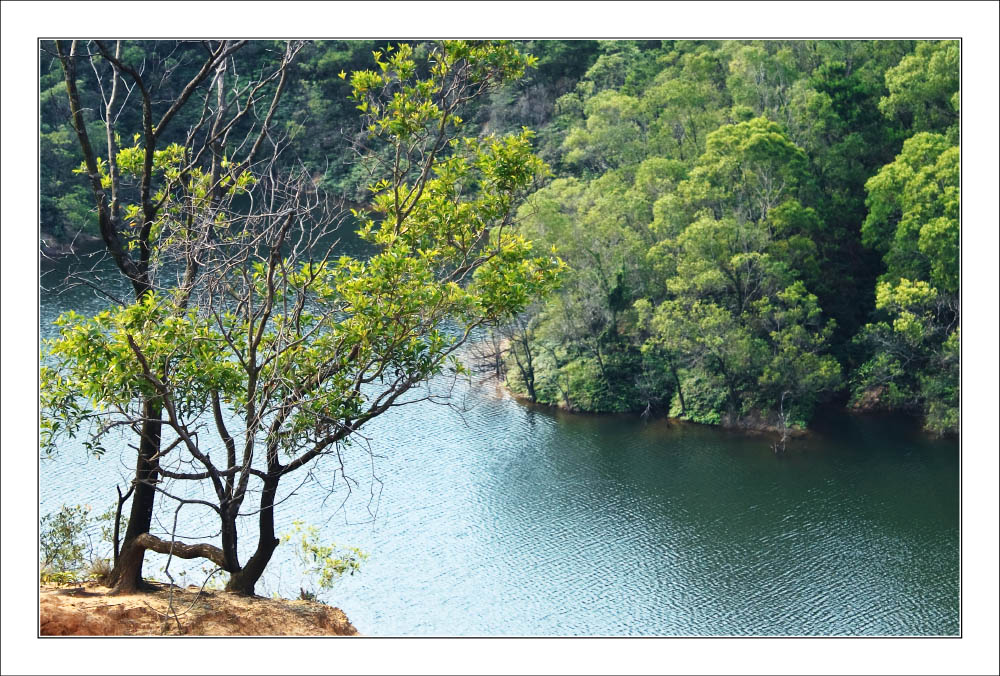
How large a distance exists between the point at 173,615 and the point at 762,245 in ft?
51.7

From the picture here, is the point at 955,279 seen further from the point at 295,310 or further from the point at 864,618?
the point at 295,310

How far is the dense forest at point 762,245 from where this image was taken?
22484mm

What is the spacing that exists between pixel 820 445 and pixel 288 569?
1064 cm

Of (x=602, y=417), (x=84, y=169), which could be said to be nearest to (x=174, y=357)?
(x=84, y=169)

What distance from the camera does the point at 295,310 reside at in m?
9.87

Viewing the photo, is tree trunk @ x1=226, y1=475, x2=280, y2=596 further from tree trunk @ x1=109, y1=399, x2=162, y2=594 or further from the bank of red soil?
tree trunk @ x1=109, y1=399, x2=162, y2=594

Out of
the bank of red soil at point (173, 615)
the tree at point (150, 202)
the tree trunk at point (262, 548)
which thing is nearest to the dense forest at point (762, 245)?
the tree at point (150, 202)

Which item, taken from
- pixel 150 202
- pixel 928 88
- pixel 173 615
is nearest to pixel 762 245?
pixel 928 88

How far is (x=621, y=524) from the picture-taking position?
62.3ft

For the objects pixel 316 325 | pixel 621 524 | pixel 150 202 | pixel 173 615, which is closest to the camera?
pixel 173 615

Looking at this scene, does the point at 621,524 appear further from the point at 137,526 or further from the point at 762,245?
the point at 137,526

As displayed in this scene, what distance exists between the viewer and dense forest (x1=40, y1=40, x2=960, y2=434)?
22484mm

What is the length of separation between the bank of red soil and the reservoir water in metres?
3.61

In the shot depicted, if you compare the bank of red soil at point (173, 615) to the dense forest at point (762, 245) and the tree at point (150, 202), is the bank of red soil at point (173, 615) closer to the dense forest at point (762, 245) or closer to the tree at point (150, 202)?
the tree at point (150, 202)
